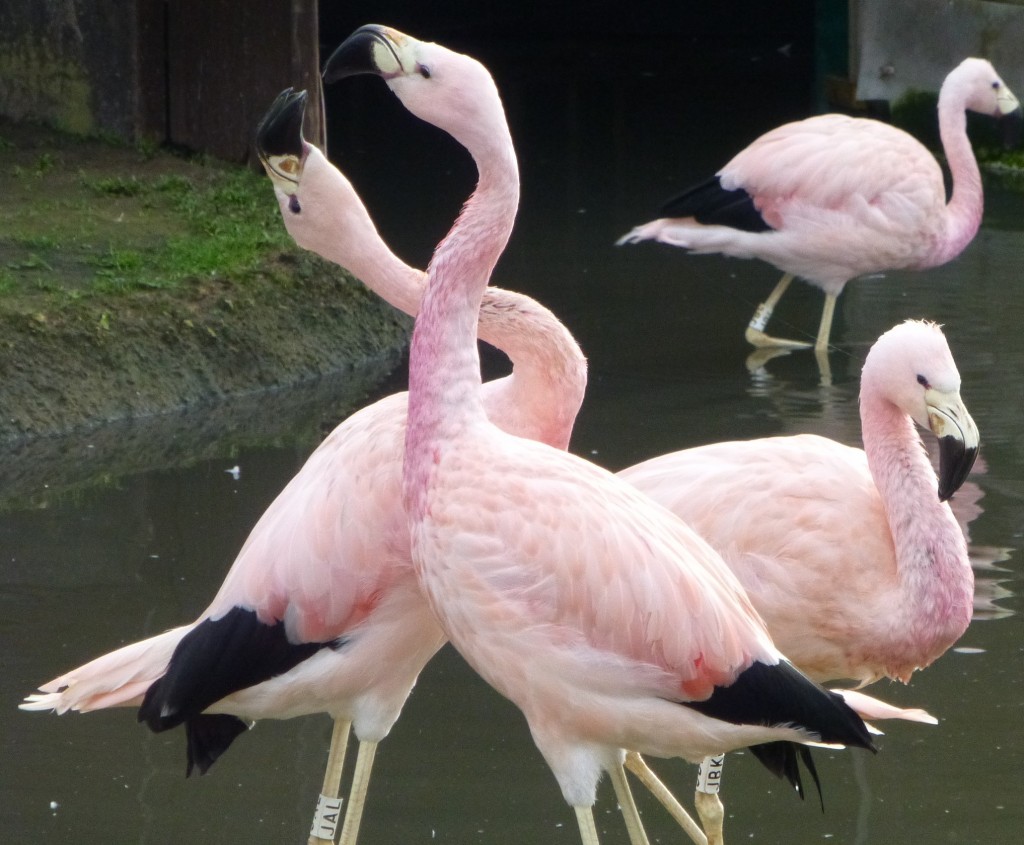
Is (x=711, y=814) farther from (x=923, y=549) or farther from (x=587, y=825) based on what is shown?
(x=923, y=549)

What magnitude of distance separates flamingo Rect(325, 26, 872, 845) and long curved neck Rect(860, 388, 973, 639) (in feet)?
1.96

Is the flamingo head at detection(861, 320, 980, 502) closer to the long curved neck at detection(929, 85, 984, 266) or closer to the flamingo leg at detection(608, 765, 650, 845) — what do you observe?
the flamingo leg at detection(608, 765, 650, 845)

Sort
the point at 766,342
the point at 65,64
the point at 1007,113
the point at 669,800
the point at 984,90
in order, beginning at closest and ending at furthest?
the point at 669,800, the point at 766,342, the point at 984,90, the point at 1007,113, the point at 65,64

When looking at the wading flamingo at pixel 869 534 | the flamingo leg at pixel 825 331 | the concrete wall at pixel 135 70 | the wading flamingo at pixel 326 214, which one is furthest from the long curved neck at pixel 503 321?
the concrete wall at pixel 135 70

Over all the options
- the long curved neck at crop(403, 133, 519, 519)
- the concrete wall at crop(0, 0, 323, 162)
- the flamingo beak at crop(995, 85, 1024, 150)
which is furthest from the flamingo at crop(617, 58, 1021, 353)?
the long curved neck at crop(403, 133, 519, 519)

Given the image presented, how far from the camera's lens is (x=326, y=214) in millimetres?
3334

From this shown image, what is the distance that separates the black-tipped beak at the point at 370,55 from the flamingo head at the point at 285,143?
301 mm

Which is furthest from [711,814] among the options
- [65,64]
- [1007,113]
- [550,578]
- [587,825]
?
[65,64]

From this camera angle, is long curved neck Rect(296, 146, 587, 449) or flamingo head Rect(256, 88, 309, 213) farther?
long curved neck Rect(296, 146, 587, 449)

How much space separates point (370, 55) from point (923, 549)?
59.3 inches

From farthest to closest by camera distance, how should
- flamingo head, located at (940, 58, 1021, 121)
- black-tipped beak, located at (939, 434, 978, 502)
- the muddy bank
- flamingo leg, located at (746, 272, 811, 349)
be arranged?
1. flamingo head, located at (940, 58, 1021, 121)
2. flamingo leg, located at (746, 272, 811, 349)
3. the muddy bank
4. black-tipped beak, located at (939, 434, 978, 502)

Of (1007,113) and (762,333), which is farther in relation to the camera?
(1007,113)

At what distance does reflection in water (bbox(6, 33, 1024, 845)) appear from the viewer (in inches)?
135

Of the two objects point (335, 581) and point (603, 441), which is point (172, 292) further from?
point (335, 581)
